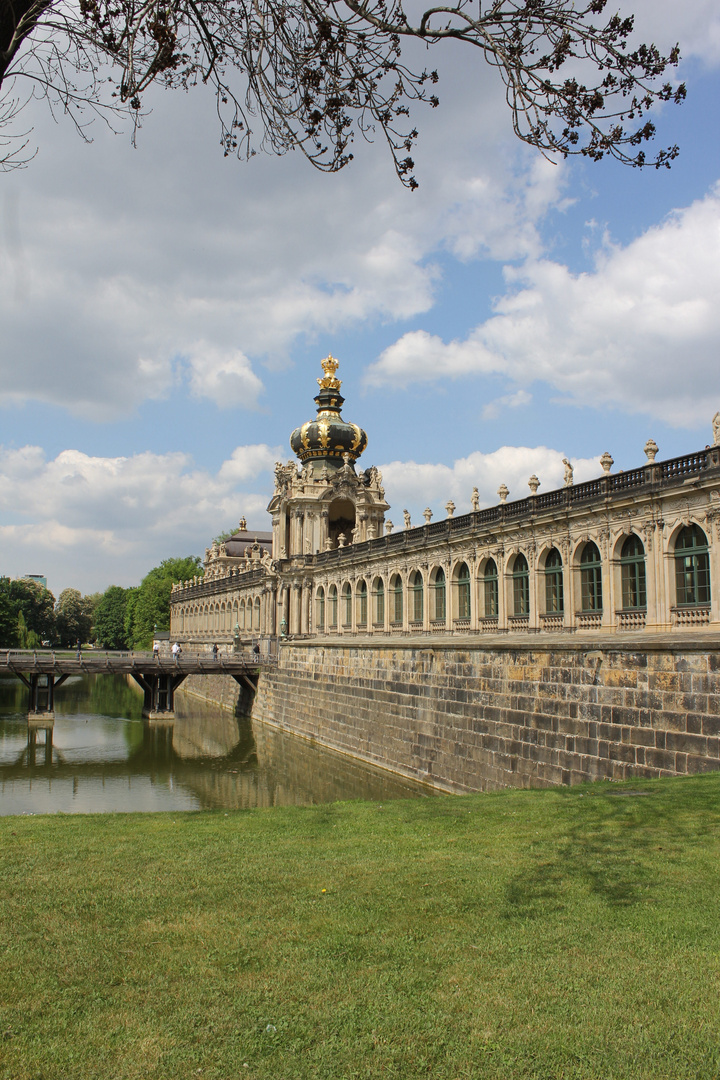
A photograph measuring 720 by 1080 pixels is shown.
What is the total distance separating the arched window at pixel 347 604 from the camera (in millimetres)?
42781

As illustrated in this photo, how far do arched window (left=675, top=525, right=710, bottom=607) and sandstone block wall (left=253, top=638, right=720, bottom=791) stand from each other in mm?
4192

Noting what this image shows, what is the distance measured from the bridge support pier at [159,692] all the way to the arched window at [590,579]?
28040 millimetres

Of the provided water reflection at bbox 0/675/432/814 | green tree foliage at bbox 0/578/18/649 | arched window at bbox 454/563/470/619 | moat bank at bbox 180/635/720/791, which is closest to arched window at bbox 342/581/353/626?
water reflection at bbox 0/675/432/814

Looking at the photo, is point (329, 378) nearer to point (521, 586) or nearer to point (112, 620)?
point (521, 586)

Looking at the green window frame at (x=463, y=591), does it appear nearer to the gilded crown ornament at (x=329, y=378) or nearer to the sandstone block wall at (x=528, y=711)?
the sandstone block wall at (x=528, y=711)

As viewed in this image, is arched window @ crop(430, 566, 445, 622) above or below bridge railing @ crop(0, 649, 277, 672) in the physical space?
above

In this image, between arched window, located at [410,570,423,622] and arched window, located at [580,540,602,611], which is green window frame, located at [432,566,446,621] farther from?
arched window, located at [580,540,602,611]

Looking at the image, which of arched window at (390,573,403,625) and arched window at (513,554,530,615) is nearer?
arched window at (513,554,530,615)

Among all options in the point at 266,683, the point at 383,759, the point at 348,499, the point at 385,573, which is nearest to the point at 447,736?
the point at 383,759

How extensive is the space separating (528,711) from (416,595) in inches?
616

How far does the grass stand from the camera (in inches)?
174

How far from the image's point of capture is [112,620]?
121m

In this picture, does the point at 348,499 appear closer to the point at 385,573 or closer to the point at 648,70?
the point at 385,573

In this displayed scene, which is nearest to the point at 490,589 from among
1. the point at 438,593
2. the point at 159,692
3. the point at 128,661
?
the point at 438,593
